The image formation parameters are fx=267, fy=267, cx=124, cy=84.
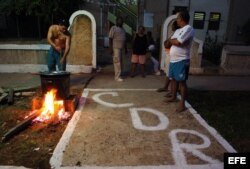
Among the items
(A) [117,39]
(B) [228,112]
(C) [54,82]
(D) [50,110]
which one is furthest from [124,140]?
(A) [117,39]

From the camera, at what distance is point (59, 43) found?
24.1 feet

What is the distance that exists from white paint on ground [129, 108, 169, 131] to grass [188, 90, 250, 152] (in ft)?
3.20

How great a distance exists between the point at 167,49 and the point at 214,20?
17422 mm

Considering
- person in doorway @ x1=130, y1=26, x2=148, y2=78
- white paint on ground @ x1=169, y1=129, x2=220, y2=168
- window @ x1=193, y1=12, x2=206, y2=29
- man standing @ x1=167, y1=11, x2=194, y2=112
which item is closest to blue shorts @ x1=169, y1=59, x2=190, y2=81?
man standing @ x1=167, y1=11, x2=194, y2=112

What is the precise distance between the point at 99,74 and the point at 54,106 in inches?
184

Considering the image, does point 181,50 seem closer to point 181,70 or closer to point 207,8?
point 181,70

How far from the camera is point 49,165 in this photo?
158 inches

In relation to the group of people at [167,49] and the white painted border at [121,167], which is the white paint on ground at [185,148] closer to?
the white painted border at [121,167]

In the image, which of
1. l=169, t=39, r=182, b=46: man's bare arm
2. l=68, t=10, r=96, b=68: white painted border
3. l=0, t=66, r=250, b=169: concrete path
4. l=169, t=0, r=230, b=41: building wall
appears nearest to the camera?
l=0, t=66, r=250, b=169: concrete path

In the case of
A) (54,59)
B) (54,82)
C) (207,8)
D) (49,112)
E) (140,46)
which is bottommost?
(49,112)

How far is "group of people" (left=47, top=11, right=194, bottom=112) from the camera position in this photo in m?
5.87

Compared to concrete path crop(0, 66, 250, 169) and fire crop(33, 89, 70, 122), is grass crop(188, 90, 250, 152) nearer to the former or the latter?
concrete path crop(0, 66, 250, 169)

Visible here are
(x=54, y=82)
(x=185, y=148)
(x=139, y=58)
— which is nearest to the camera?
(x=185, y=148)

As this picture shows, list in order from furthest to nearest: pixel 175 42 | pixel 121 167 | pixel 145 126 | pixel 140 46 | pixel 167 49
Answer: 1. pixel 140 46
2. pixel 167 49
3. pixel 175 42
4. pixel 145 126
5. pixel 121 167
